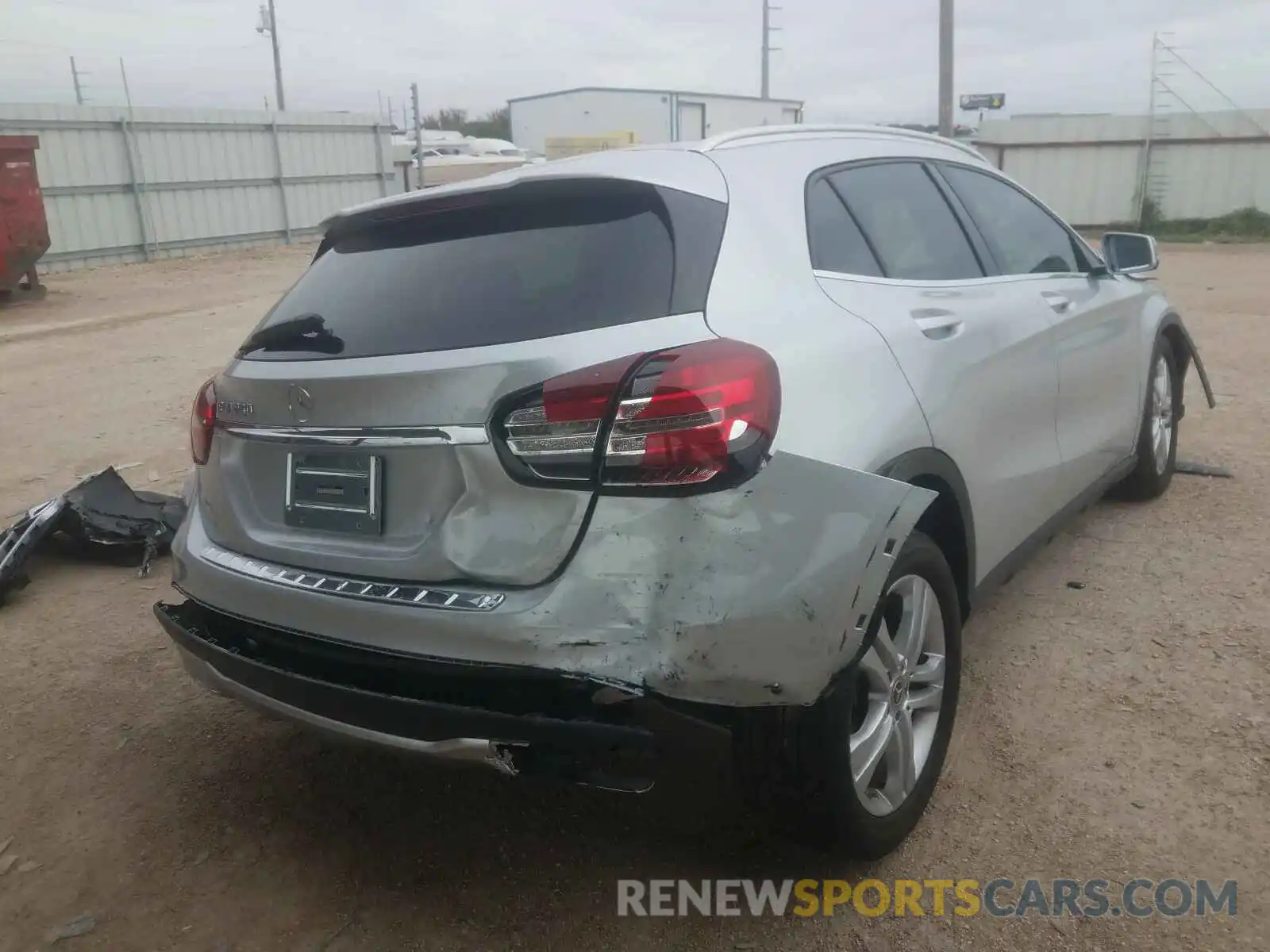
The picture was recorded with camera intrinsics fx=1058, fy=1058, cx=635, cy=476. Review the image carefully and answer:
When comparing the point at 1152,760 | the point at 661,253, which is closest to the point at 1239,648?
the point at 1152,760

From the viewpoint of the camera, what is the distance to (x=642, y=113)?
37094 millimetres

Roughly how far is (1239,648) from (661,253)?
2490 mm

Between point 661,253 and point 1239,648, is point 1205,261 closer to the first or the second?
point 1239,648

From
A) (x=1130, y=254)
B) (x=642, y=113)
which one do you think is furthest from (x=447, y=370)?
(x=642, y=113)

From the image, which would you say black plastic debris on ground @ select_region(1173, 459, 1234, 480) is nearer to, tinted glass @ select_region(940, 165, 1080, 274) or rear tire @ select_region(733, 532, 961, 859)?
tinted glass @ select_region(940, 165, 1080, 274)

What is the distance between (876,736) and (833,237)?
4.03ft

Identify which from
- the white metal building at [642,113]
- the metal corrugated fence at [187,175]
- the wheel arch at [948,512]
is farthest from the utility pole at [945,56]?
the white metal building at [642,113]

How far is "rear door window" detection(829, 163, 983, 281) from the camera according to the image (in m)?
2.88

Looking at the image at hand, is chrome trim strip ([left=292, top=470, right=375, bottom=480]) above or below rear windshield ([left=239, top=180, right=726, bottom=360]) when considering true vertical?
below

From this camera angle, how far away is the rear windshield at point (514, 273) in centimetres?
218

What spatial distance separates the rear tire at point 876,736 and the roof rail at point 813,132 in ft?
3.60

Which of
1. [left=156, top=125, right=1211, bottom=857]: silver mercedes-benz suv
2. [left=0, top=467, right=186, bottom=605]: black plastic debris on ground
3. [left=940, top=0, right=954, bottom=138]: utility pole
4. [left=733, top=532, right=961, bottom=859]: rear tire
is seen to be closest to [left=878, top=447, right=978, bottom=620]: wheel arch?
[left=156, top=125, right=1211, bottom=857]: silver mercedes-benz suv

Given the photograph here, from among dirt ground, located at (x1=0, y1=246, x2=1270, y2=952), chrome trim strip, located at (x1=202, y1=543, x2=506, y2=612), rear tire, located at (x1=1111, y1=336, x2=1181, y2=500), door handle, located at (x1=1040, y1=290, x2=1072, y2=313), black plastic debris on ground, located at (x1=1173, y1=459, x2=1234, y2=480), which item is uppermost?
door handle, located at (x1=1040, y1=290, x2=1072, y2=313)

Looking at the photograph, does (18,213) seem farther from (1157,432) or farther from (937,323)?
(937,323)
